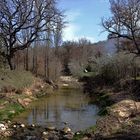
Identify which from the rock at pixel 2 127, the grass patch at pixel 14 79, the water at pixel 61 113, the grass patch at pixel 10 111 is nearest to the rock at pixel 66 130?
the water at pixel 61 113

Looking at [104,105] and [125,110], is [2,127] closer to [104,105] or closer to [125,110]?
[125,110]

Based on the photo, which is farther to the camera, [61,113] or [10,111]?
[61,113]

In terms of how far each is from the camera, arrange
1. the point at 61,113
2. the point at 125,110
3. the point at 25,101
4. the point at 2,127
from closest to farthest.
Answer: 1. the point at 2,127
2. the point at 125,110
3. the point at 61,113
4. the point at 25,101

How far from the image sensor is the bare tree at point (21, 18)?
40469 millimetres

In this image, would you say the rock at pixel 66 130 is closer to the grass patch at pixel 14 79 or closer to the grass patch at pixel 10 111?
the grass patch at pixel 10 111

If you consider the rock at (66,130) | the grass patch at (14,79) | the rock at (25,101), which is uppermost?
the grass patch at (14,79)

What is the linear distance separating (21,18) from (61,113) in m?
16.7

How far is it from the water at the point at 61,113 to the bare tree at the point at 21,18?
30.4ft

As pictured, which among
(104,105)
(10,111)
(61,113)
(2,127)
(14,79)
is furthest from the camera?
(14,79)

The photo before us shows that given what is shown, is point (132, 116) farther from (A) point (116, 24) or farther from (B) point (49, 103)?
(A) point (116, 24)

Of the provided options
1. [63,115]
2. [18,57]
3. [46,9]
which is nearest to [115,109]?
[63,115]

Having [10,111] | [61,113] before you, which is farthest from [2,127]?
[61,113]

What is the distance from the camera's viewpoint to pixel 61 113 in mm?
26766

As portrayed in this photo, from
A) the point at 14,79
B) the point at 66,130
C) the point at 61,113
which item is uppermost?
the point at 14,79
